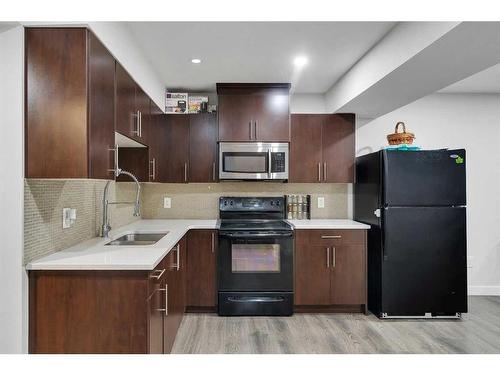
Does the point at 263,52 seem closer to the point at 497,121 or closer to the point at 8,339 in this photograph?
the point at 8,339

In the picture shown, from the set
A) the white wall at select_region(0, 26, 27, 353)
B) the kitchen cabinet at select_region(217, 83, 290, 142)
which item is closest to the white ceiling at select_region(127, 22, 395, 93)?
the kitchen cabinet at select_region(217, 83, 290, 142)

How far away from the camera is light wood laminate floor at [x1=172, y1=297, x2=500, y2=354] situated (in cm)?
238

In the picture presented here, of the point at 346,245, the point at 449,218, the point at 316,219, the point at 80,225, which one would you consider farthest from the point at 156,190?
the point at 449,218

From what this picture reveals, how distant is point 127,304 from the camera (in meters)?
1.54

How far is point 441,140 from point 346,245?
1.79 meters

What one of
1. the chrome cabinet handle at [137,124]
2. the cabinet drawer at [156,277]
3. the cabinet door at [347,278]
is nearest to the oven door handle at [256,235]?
the cabinet door at [347,278]

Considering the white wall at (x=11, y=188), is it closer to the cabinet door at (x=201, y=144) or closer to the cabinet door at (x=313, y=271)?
the cabinet door at (x=201, y=144)

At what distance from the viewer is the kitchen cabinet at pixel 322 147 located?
3.41 meters

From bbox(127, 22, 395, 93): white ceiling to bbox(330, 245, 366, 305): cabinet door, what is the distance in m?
1.70

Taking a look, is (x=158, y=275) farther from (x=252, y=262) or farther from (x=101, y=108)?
(x=252, y=262)

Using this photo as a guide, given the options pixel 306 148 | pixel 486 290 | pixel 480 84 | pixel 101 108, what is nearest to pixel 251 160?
pixel 306 148

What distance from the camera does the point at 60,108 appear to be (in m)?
1.47

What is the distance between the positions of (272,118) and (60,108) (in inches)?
84.9

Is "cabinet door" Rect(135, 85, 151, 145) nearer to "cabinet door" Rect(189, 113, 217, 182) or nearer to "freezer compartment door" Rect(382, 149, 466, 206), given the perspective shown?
"cabinet door" Rect(189, 113, 217, 182)
